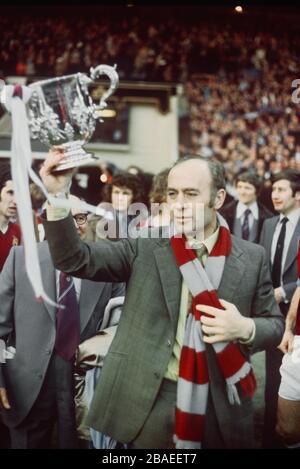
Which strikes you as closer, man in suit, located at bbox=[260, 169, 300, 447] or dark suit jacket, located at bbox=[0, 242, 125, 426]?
dark suit jacket, located at bbox=[0, 242, 125, 426]

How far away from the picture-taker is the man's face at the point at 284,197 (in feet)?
10.9

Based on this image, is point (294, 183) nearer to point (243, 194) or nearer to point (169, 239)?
point (243, 194)

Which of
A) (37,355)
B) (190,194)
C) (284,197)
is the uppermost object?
(190,194)

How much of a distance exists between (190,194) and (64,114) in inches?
18.7

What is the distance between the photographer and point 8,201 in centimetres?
237

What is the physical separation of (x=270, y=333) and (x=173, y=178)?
603mm

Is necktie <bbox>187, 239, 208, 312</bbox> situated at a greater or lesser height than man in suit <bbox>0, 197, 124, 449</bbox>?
greater

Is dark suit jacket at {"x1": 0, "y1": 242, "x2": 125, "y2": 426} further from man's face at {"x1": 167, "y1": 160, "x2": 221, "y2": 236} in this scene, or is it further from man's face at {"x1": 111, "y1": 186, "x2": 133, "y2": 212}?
man's face at {"x1": 111, "y1": 186, "x2": 133, "y2": 212}

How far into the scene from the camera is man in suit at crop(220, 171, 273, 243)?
4.13m

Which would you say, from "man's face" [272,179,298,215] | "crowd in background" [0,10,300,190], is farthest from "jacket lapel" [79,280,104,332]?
"crowd in background" [0,10,300,190]

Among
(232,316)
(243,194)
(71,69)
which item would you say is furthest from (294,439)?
(71,69)

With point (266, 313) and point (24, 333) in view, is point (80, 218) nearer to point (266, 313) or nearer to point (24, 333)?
point (24, 333)

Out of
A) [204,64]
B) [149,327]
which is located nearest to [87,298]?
[149,327]

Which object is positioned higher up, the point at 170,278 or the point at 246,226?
the point at 170,278
